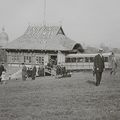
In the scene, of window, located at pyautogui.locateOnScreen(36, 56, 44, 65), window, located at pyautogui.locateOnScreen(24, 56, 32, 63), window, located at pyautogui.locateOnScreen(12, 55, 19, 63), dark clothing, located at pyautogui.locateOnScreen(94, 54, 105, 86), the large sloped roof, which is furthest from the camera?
window, located at pyautogui.locateOnScreen(12, 55, 19, 63)

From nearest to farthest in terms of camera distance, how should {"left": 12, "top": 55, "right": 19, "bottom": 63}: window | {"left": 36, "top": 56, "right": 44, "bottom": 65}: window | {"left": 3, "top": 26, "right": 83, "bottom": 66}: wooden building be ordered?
1. {"left": 3, "top": 26, "right": 83, "bottom": 66}: wooden building
2. {"left": 36, "top": 56, "right": 44, "bottom": 65}: window
3. {"left": 12, "top": 55, "right": 19, "bottom": 63}: window

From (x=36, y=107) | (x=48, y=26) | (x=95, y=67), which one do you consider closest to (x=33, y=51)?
(x=48, y=26)

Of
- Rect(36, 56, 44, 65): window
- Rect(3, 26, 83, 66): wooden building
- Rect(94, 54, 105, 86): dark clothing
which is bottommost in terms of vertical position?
Rect(94, 54, 105, 86): dark clothing

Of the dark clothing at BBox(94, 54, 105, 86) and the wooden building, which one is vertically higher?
the wooden building

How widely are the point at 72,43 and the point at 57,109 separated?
3358cm

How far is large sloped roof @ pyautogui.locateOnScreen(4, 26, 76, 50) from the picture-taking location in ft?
141

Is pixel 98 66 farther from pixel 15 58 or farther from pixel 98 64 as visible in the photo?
pixel 15 58

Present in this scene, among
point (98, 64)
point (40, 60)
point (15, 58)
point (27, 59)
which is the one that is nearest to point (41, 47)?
point (40, 60)

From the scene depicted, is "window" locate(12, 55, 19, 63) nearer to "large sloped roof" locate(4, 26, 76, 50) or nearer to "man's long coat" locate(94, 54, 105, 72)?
"large sloped roof" locate(4, 26, 76, 50)

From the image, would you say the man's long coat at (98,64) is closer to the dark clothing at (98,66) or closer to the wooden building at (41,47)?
the dark clothing at (98,66)

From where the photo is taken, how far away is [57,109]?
32.8ft

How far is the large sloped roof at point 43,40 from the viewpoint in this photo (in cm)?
4294

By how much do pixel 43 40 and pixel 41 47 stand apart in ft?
8.09

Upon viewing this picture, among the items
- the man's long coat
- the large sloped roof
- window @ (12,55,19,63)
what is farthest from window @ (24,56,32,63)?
the man's long coat
